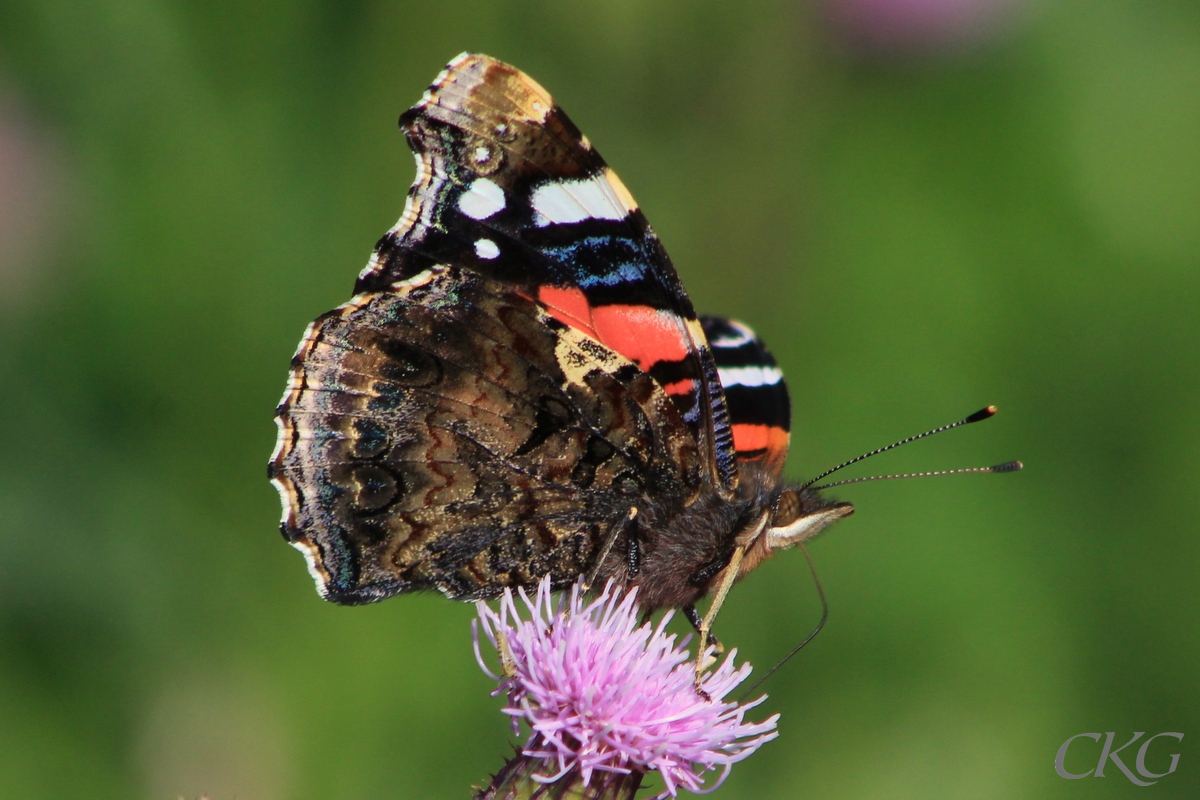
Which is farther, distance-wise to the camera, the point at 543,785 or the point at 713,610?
the point at 713,610

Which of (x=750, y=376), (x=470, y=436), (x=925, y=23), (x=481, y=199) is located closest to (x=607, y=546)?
(x=470, y=436)

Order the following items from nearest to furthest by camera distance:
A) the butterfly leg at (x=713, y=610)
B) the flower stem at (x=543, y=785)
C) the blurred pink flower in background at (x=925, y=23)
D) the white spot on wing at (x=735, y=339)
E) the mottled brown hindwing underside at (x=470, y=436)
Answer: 1. the flower stem at (x=543, y=785)
2. the butterfly leg at (x=713, y=610)
3. the mottled brown hindwing underside at (x=470, y=436)
4. the white spot on wing at (x=735, y=339)
5. the blurred pink flower in background at (x=925, y=23)

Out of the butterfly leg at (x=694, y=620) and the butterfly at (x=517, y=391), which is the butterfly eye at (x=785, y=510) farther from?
the butterfly leg at (x=694, y=620)

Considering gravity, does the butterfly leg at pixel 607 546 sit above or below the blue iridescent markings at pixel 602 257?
below

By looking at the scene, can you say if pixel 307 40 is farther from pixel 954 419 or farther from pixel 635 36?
pixel 954 419

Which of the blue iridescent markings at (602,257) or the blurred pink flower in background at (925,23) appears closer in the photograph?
the blue iridescent markings at (602,257)

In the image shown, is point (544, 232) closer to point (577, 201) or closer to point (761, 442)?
point (577, 201)

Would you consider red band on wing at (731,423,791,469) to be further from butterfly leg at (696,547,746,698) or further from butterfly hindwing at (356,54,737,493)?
butterfly leg at (696,547,746,698)

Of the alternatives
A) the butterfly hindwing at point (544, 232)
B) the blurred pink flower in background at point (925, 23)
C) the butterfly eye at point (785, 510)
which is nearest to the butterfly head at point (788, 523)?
the butterfly eye at point (785, 510)
